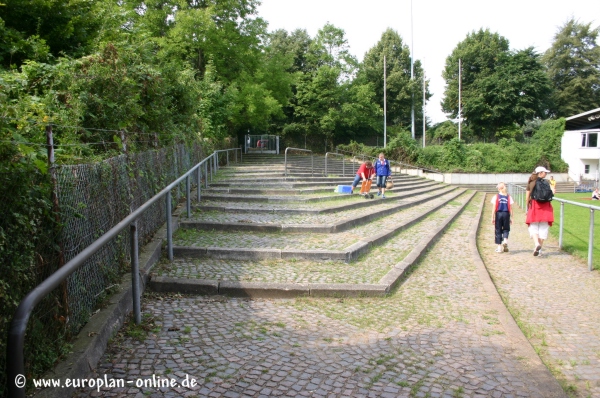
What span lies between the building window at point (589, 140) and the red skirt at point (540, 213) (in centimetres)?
3797

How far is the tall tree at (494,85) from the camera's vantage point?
49.3 meters

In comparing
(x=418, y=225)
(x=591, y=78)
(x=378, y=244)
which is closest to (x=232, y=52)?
(x=418, y=225)

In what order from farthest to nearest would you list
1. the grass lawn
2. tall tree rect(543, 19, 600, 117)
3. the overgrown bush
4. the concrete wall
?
tall tree rect(543, 19, 600, 117) → the concrete wall → the grass lawn → the overgrown bush

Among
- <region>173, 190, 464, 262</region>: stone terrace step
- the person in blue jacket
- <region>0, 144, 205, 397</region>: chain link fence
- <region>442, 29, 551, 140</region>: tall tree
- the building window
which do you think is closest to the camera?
<region>0, 144, 205, 397</region>: chain link fence

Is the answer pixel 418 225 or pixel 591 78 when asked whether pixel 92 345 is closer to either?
pixel 418 225

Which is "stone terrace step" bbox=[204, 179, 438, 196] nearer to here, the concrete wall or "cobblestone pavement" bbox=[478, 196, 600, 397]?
"cobblestone pavement" bbox=[478, 196, 600, 397]

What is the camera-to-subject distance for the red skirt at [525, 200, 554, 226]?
892 cm

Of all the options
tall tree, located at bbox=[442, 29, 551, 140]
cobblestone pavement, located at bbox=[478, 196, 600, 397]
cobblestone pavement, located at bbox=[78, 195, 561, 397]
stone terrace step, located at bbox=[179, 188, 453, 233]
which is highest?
tall tree, located at bbox=[442, 29, 551, 140]

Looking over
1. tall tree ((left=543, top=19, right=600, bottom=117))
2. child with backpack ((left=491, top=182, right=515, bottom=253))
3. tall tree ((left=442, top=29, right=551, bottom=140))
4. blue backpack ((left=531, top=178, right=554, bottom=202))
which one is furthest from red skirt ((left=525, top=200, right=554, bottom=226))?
tall tree ((left=543, top=19, right=600, bottom=117))

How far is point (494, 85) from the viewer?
50.7m

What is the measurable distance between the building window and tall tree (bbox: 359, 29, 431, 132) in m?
16.9

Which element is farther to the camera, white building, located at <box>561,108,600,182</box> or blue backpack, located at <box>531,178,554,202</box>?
white building, located at <box>561,108,600,182</box>

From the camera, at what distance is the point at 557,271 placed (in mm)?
7988

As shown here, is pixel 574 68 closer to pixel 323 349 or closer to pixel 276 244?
pixel 276 244
